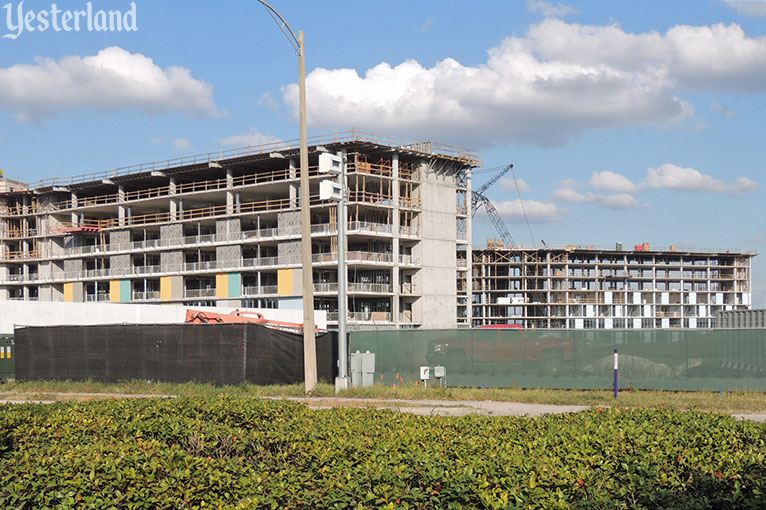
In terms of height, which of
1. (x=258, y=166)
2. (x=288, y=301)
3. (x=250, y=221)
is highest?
(x=258, y=166)

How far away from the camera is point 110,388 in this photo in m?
28.5

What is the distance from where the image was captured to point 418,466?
6.77 metres

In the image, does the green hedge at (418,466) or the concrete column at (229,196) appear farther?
the concrete column at (229,196)

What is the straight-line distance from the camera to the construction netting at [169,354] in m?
27.9

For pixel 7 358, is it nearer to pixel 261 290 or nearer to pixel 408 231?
pixel 261 290

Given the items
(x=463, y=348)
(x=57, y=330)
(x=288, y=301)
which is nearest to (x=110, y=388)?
(x=57, y=330)

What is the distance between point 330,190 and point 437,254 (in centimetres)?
5369

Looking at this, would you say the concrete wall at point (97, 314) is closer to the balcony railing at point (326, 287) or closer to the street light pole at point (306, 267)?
the balcony railing at point (326, 287)

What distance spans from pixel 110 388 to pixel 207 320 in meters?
7.24

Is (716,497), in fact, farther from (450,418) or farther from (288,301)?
(288,301)

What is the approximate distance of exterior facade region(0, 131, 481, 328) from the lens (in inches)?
2926

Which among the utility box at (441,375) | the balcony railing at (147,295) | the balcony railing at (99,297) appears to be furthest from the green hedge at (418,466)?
the balcony railing at (99,297)

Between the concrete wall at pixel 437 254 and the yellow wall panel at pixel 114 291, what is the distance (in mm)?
33375

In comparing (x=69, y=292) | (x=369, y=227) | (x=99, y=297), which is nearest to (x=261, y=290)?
(x=369, y=227)
